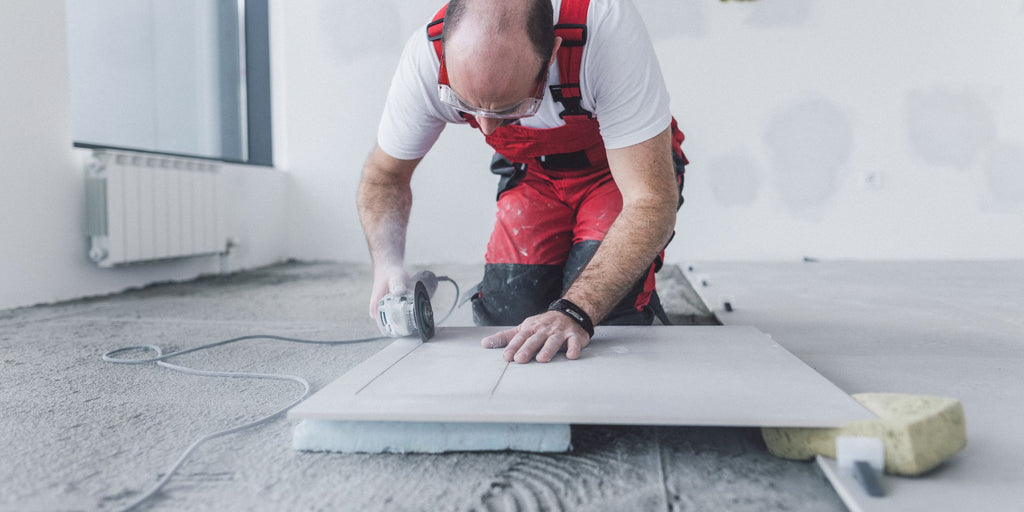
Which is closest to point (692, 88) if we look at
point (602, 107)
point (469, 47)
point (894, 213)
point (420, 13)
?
Answer: point (894, 213)

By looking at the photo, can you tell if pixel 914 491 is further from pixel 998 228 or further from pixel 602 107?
pixel 998 228

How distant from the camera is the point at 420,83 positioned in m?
1.37

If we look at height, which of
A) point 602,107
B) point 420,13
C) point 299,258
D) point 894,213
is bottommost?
point 299,258

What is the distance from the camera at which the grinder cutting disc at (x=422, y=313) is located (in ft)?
4.11

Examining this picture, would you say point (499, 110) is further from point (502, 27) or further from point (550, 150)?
point (550, 150)

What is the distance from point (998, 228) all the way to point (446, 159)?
3390 millimetres

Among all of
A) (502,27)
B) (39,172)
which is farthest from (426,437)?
(39,172)

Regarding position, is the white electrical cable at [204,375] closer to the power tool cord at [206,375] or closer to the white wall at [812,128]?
the power tool cord at [206,375]

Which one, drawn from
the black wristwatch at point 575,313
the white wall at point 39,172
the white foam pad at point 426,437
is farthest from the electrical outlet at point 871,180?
the white wall at point 39,172

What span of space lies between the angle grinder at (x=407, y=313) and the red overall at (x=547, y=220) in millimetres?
474

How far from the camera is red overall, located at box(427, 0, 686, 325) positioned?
1623 millimetres

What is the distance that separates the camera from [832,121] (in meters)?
3.85

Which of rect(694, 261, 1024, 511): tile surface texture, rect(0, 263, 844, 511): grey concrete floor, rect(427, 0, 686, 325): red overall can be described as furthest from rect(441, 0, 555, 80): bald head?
rect(694, 261, 1024, 511): tile surface texture

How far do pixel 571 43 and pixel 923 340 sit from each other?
1.15 meters
